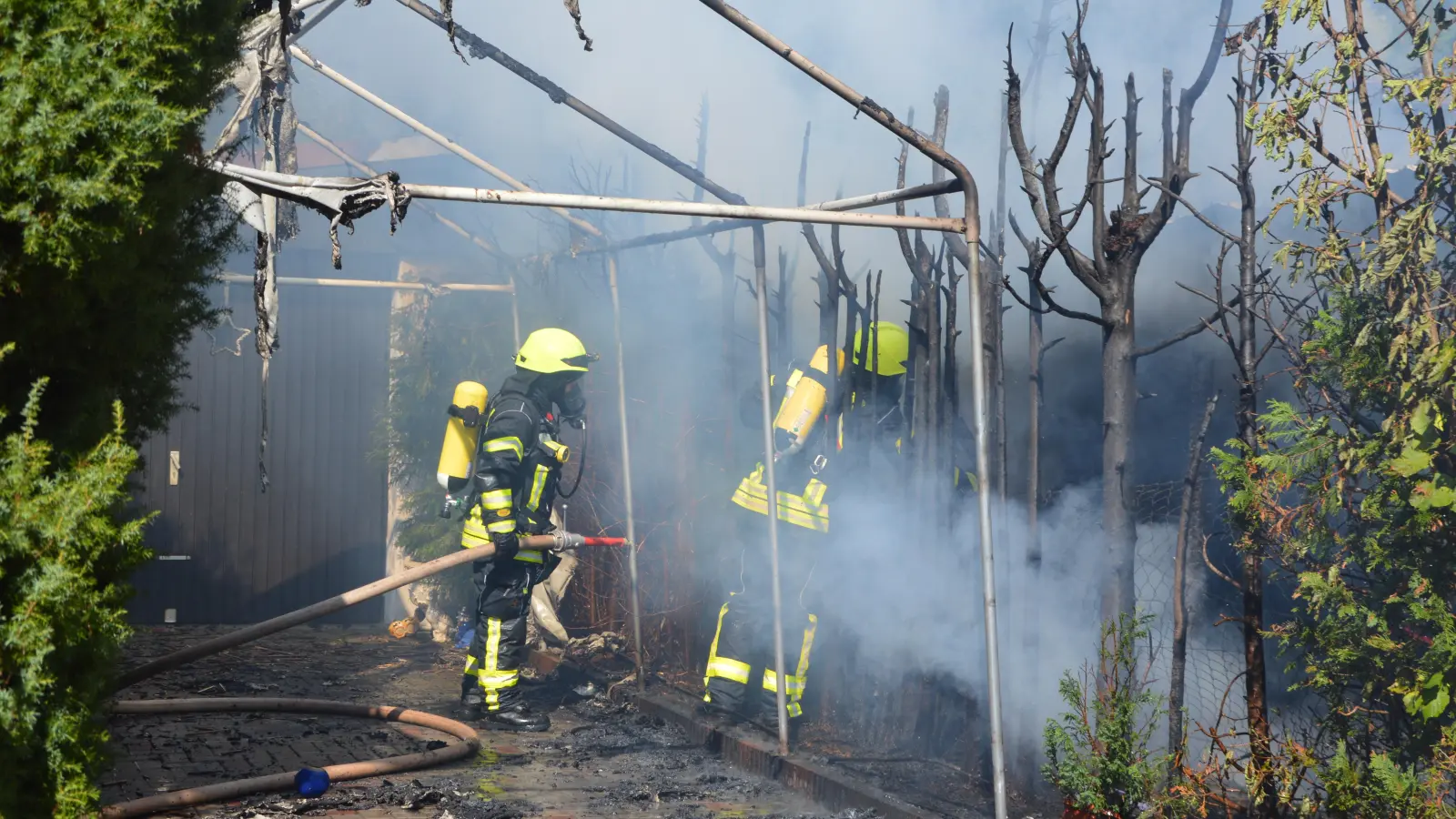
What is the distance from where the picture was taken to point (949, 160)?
4676 millimetres

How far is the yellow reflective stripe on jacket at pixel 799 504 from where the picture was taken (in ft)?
22.3

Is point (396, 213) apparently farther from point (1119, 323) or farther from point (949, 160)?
point (1119, 323)

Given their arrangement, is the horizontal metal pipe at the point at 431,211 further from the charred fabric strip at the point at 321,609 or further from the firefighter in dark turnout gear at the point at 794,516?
the firefighter in dark turnout gear at the point at 794,516

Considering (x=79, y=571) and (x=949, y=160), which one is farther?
(x=949, y=160)

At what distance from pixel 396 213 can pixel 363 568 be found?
829cm

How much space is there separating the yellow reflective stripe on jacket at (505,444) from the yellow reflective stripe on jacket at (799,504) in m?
1.55

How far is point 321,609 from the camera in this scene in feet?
19.1

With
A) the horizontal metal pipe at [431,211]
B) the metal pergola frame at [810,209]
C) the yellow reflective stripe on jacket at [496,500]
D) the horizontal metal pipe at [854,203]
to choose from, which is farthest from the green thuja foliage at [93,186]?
the horizontal metal pipe at [431,211]

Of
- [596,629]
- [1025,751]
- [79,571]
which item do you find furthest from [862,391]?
[79,571]

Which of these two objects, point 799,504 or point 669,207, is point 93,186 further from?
point 799,504

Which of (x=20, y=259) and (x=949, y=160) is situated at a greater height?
(x=949, y=160)

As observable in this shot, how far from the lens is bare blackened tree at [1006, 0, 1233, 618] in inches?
175

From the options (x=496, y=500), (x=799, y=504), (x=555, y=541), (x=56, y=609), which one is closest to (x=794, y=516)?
(x=799, y=504)

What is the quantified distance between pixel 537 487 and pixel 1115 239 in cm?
445
